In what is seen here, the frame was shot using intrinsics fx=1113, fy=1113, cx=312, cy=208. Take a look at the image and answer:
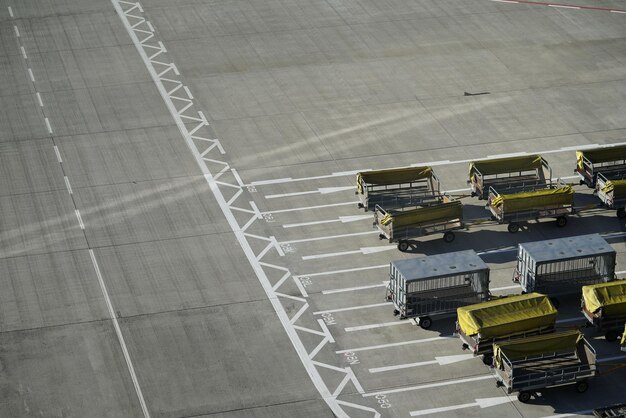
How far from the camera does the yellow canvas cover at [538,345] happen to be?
167 ft

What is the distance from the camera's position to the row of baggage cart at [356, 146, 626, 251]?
62.2 meters

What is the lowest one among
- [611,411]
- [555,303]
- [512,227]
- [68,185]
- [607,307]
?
[68,185]

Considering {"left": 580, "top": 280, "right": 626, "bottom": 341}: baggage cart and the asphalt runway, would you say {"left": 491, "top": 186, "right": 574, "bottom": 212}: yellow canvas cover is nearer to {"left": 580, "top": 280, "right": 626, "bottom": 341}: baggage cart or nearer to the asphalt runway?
the asphalt runway

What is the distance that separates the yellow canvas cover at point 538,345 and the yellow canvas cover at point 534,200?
42.1ft

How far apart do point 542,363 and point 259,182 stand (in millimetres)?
24143

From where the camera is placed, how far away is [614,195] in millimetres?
64875

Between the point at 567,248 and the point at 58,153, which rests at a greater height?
the point at 567,248

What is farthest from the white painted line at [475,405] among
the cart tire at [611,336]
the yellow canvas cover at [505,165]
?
the yellow canvas cover at [505,165]

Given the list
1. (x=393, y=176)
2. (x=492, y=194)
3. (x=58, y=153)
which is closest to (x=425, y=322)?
(x=492, y=194)

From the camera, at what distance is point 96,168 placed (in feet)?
230

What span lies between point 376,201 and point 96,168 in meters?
18.1

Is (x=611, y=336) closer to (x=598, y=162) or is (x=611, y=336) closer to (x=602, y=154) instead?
(x=598, y=162)

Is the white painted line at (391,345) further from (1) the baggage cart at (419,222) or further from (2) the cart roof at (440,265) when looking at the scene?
(1) the baggage cart at (419,222)

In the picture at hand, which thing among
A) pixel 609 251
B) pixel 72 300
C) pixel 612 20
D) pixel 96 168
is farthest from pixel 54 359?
pixel 612 20
